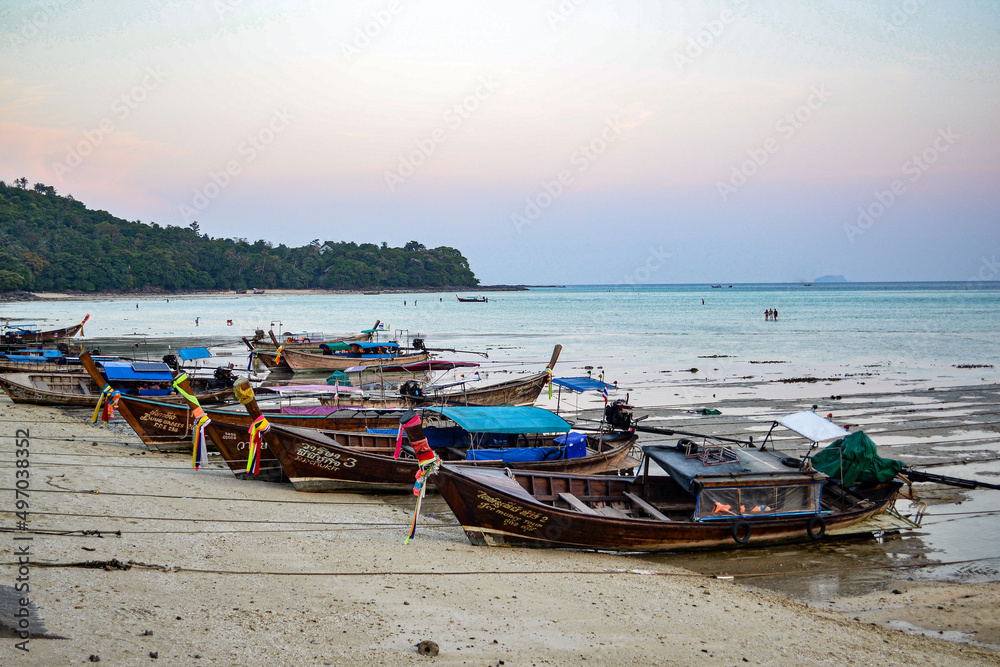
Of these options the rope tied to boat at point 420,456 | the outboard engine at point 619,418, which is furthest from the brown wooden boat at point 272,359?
the rope tied to boat at point 420,456

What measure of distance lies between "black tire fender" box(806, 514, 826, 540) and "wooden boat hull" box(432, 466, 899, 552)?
5cm

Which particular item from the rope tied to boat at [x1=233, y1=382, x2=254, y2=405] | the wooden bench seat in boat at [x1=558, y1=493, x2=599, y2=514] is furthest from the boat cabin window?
the rope tied to boat at [x1=233, y1=382, x2=254, y2=405]

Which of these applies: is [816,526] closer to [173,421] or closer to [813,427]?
[813,427]

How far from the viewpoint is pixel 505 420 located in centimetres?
1504

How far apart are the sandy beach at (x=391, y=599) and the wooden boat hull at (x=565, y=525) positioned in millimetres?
242

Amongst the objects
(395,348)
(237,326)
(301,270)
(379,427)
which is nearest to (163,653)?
(379,427)

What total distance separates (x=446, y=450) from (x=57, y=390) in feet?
54.9

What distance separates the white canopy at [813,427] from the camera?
41.7ft

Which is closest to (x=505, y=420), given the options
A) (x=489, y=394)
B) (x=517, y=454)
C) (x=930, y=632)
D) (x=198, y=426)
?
(x=517, y=454)

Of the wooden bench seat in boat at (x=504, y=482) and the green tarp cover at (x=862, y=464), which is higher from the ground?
the green tarp cover at (x=862, y=464)

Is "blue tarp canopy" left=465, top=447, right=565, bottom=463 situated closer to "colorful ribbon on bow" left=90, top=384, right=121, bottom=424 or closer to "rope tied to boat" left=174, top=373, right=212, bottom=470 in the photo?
"rope tied to boat" left=174, top=373, right=212, bottom=470

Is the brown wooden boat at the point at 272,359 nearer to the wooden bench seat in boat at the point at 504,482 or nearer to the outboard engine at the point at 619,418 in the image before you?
the outboard engine at the point at 619,418

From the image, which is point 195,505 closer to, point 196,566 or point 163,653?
point 196,566

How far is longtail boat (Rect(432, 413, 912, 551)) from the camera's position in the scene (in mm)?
11156
